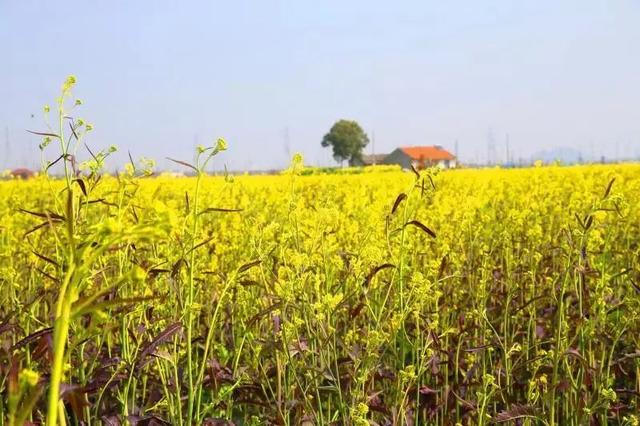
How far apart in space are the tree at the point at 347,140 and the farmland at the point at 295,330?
71.0 meters

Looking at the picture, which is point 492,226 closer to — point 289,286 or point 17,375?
point 289,286

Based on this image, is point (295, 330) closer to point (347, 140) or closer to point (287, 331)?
point (287, 331)

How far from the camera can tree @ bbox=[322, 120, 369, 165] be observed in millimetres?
76188

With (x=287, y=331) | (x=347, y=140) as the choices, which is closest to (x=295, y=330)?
(x=287, y=331)

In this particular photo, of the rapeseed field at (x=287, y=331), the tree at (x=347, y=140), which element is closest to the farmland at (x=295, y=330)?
the rapeseed field at (x=287, y=331)

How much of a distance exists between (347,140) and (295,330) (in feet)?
246

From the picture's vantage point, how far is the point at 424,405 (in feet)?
9.03

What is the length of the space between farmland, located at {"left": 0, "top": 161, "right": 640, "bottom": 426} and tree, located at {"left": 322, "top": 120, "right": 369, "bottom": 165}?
233 ft

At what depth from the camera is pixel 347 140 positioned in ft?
251

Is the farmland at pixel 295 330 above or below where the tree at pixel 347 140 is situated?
below

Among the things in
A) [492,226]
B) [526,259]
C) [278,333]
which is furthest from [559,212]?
[278,333]

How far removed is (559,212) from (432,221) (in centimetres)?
210

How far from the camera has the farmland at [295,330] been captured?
175 cm

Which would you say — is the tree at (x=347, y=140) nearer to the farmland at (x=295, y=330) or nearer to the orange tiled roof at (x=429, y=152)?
the orange tiled roof at (x=429, y=152)
